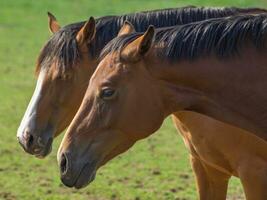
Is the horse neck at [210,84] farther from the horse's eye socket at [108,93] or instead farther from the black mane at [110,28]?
the black mane at [110,28]

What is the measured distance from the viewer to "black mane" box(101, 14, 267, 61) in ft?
17.6

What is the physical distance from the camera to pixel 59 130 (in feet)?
23.0

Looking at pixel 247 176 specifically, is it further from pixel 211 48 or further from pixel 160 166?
pixel 160 166

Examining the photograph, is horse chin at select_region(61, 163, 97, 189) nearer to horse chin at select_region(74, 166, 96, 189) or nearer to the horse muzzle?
horse chin at select_region(74, 166, 96, 189)

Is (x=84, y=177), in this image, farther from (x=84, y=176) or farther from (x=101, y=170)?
(x=101, y=170)

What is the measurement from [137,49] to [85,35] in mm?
1568

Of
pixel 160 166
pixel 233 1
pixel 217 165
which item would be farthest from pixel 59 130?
pixel 233 1

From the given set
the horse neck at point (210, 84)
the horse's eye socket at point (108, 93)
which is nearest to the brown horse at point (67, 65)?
the horse neck at point (210, 84)

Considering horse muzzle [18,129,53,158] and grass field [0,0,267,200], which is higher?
horse muzzle [18,129,53,158]

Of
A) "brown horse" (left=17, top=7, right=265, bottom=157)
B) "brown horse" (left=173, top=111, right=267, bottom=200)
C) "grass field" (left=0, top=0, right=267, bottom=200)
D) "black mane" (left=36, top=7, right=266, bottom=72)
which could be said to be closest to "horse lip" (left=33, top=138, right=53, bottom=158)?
"brown horse" (left=17, top=7, right=265, bottom=157)

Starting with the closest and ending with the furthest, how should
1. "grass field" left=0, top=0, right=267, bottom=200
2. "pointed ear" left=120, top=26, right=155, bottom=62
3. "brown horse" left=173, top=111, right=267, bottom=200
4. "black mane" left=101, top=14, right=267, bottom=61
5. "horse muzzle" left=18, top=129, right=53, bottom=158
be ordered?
1. "pointed ear" left=120, top=26, right=155, bottom=62
2. "black mane" left=101, top=14, right=267, bottom=61
3. "brown horse" left=173, top=111, right=267, bottom=200
4. "horse muzzle" left=18, top=129, right=53, bottom=158
5. "grass field" left=0, top=0, right=267, bottom=200

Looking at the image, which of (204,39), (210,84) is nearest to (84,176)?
(210,84)

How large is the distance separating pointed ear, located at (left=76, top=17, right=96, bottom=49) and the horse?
1350mm

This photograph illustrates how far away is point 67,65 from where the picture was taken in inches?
268
